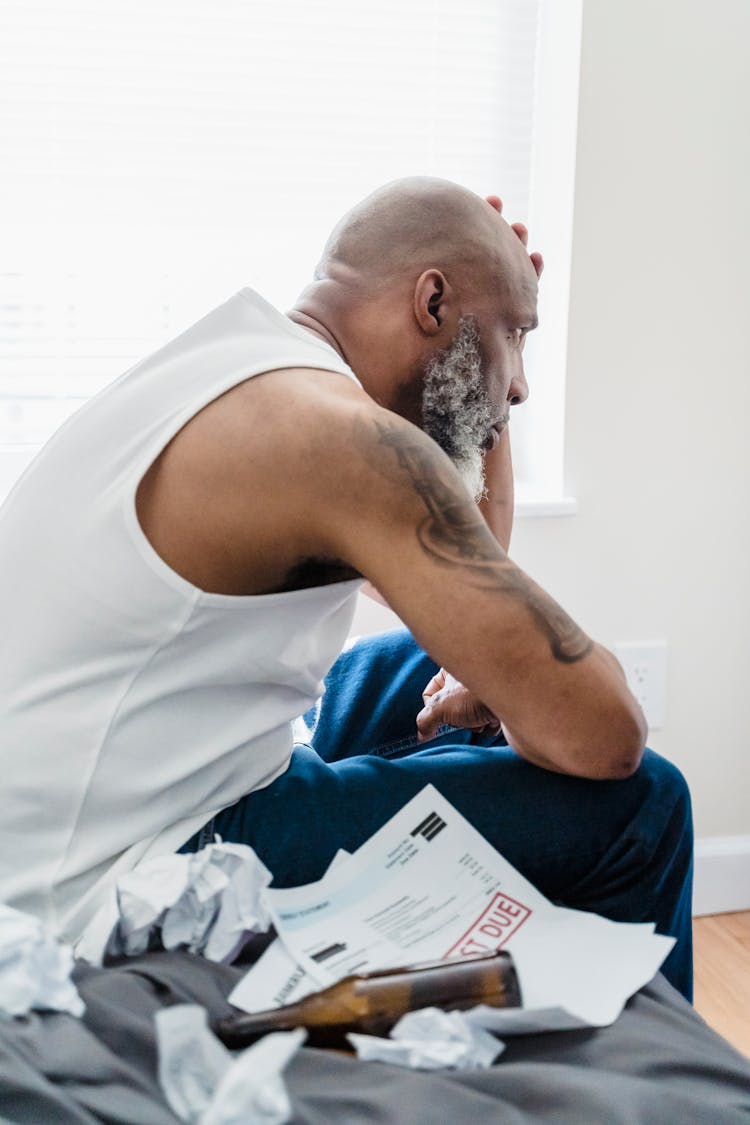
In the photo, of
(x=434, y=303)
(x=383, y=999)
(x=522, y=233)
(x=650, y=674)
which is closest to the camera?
(x=383, y=999)

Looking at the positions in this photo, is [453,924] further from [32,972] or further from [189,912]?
[32,972]

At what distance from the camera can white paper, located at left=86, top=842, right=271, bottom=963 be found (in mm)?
851

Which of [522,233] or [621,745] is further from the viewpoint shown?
[522,233]

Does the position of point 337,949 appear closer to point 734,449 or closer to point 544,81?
point 734,449

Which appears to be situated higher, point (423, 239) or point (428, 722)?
point (423, 239)

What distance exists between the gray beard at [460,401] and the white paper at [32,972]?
71cm

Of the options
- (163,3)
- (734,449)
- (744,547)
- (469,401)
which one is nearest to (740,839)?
(744,547)

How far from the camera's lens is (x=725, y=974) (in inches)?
71.1

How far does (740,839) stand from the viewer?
6.69 ft

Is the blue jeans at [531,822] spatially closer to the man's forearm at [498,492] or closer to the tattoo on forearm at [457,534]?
the tattoo on forearm at [457,534]

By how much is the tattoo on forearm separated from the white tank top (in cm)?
13

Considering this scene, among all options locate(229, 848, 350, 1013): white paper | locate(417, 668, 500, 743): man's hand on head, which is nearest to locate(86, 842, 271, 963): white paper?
locate(229, 848, 350, 1013): white paper

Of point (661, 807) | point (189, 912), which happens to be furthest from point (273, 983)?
point (661, 807)

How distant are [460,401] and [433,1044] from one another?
2.42 feet
